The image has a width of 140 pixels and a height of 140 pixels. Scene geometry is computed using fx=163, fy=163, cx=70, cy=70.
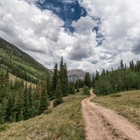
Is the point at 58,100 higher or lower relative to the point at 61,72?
lower

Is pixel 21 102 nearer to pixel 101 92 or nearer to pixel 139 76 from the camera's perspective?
pixel 101 92

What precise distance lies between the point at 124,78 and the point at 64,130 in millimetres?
100062

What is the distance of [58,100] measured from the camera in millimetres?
60719

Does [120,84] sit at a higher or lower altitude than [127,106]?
higher

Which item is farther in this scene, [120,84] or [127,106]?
[120,84]

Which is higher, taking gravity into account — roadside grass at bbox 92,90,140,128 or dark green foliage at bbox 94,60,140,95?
dark green foliage at bbox 94,60,140,95

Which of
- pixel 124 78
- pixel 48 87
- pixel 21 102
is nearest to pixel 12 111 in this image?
pixel 21 102

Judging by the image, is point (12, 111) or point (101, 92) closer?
point (12, 111)

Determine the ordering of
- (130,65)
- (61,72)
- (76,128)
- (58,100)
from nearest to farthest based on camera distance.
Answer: (76,128) → (58,100) → (61,72) → (130,65)

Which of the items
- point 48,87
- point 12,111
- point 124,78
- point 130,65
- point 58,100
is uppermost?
point 130,65

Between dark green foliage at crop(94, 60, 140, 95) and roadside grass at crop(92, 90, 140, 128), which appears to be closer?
roadside grass at crop(92, 90, 140, 128)

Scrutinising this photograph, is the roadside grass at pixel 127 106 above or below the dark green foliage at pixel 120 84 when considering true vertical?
below

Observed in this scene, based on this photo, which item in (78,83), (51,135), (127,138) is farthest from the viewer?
(78,83)

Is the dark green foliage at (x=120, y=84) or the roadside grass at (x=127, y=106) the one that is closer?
the roadside grass at (x=127, y=106)
